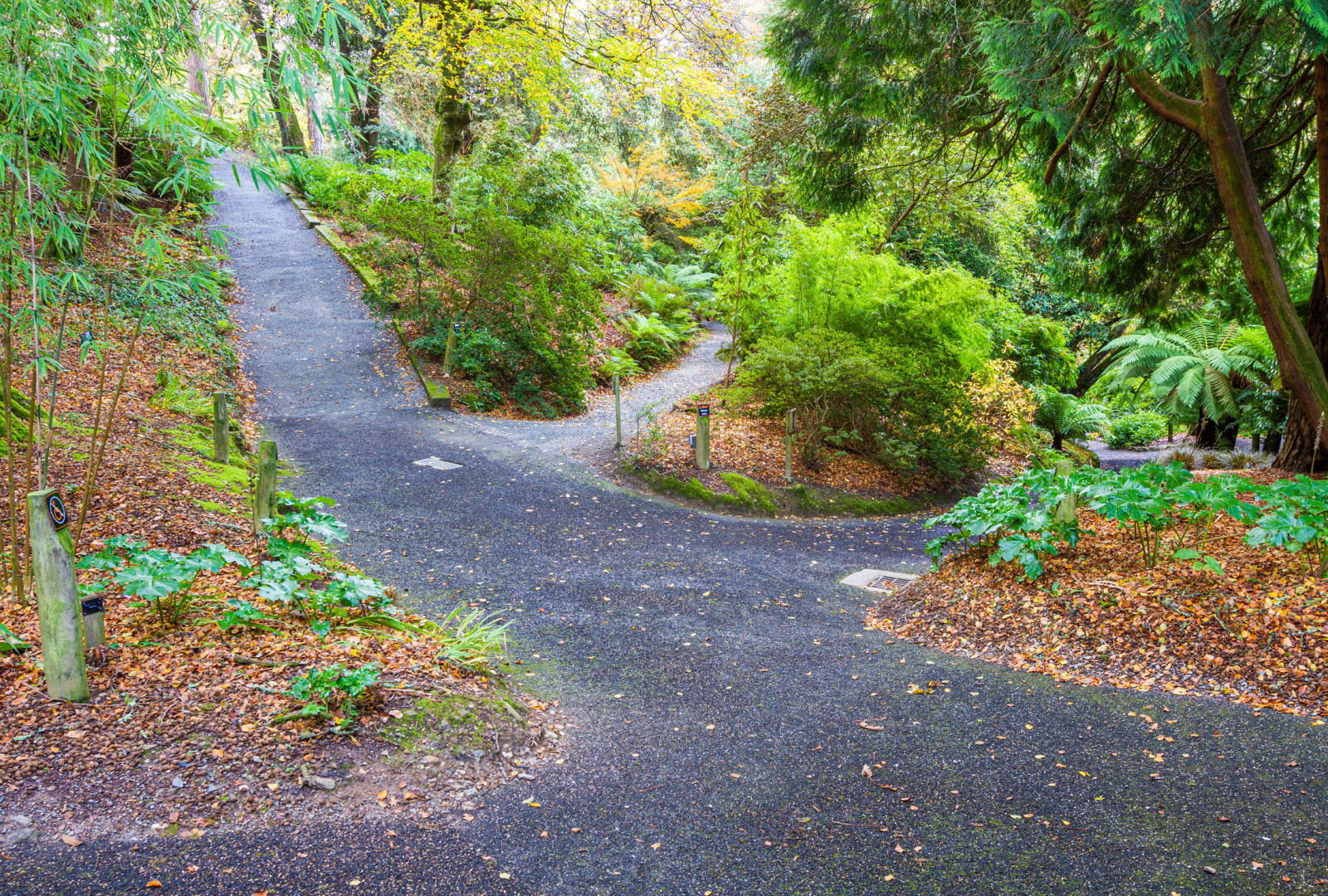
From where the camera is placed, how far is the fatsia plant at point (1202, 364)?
1251cm

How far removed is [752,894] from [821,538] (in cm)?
546

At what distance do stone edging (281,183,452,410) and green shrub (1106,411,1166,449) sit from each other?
15314mm

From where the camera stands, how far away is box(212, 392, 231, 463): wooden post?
22.9 ft

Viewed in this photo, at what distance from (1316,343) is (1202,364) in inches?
280

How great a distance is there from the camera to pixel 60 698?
9.25ft

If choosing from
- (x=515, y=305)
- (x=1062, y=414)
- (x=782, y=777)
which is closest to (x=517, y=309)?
(x=515, y=305)

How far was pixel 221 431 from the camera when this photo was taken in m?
7.04

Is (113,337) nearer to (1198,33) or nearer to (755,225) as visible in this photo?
(755,225)

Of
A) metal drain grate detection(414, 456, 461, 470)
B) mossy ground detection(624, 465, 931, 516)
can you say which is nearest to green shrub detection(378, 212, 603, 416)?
metal drain grate detection(414, 456, 461, 470)

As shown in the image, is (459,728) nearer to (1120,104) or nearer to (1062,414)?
(1120,104)

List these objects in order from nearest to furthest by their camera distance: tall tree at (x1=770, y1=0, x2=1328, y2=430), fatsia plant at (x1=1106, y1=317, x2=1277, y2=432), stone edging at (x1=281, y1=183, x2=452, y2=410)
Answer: tall tree at (x1=770, y1=0, x2=1328, y2=430)
stone edging at (x1=281, y1=183, x2=452, y2=410)
fatsia plant at (x1=1106, y1=317, x2=1277, y2=432)

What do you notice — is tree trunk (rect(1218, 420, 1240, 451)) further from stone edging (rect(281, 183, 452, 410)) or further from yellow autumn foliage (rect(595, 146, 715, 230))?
yellow autumn foliage (rect(595, 146, 715, 230))

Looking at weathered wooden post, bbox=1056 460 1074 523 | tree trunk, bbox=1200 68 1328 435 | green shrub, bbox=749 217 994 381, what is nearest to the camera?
weathered wooden post, bbox=1056 460 1074 523

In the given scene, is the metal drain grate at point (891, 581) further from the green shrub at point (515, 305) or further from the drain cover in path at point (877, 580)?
the green shrub at point (515, 305)
